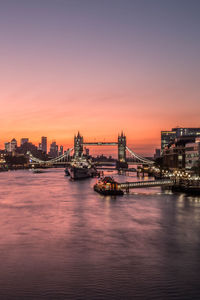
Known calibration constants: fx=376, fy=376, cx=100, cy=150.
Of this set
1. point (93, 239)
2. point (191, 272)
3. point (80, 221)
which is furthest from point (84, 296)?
point (80, 221)

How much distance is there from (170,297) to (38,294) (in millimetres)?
6026

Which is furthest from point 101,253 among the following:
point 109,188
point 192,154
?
point 192,154

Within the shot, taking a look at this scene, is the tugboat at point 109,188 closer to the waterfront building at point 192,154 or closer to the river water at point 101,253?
the river water at point 101,253

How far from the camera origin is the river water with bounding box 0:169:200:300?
1819 centimetres

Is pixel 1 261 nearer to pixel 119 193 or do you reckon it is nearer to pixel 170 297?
pixel 170 297

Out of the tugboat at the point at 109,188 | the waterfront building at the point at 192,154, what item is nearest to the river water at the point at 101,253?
the tugboat at the point at 109,188

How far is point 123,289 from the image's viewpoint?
59.1 feet

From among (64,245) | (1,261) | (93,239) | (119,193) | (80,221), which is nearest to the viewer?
(1,261)

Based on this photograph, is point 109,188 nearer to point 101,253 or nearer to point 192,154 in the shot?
point 101,253

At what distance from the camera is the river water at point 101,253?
59.7ft

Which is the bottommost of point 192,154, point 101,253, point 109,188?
point 101,253

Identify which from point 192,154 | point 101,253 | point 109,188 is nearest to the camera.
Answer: point 101,253

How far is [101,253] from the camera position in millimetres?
25375

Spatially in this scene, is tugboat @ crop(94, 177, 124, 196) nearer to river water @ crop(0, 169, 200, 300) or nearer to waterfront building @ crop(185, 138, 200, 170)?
river water @ crop(0, 169, 200, 300)
